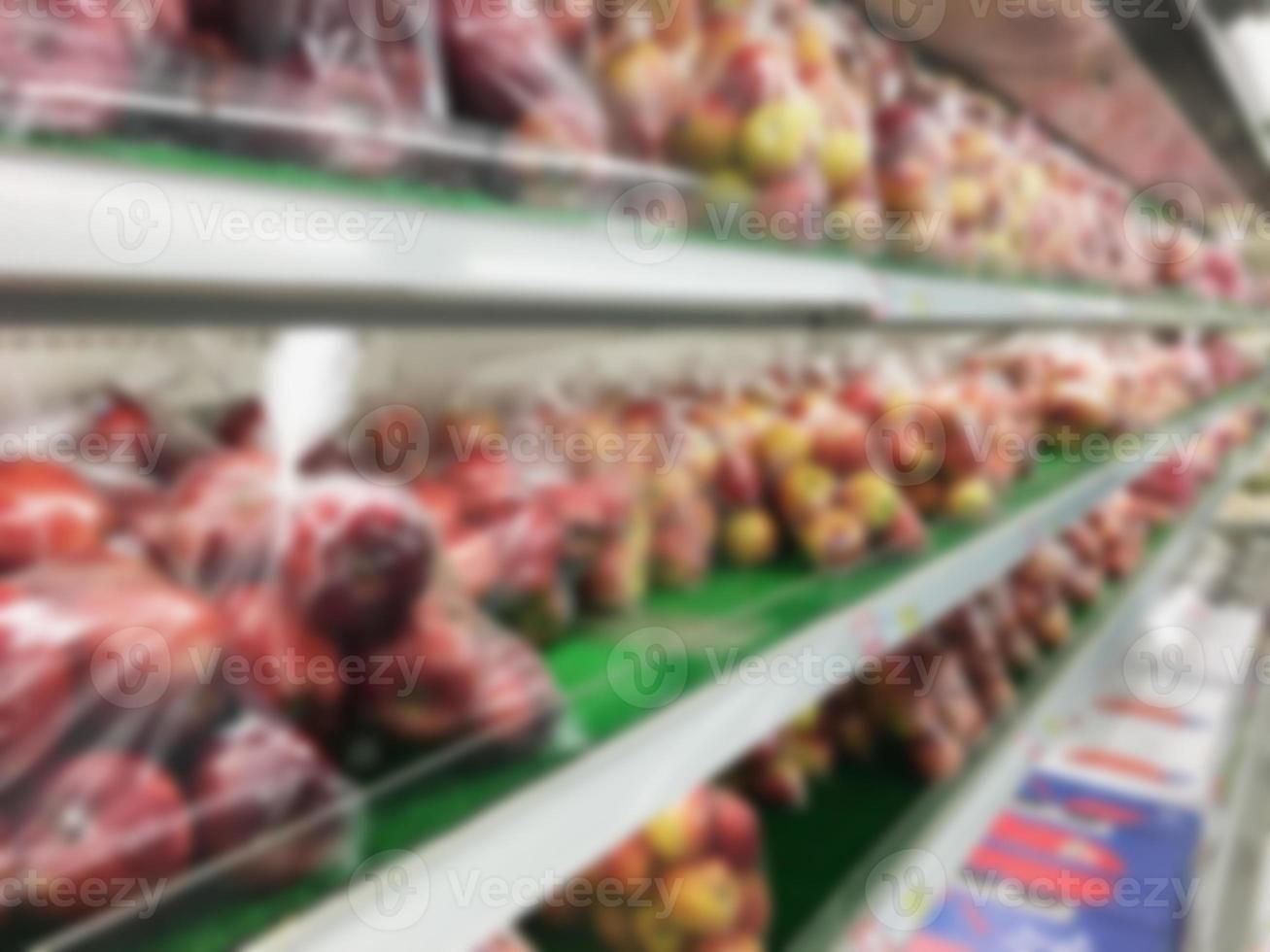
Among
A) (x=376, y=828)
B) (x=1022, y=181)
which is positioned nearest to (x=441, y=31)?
(x=376, y=828)

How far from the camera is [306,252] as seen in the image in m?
0.54

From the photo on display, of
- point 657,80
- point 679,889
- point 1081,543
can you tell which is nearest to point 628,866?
point 679,889

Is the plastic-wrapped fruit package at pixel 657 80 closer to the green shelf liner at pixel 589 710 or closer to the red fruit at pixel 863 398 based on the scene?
the green shelf liner at pixel 589 710

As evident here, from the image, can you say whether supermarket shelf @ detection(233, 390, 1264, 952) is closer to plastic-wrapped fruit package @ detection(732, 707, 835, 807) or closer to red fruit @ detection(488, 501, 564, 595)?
red fruit @ detection(488, 501, 564, 595)

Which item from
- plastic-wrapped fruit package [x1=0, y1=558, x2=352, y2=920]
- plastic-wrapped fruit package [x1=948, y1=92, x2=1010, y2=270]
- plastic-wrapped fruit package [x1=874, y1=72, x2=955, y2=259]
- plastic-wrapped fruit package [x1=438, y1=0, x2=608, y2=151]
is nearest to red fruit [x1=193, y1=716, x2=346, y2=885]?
plastic-wrapped fruit package [x1=0, y1=558, x2=352, y2=920]

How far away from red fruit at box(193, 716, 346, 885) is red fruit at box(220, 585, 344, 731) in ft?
0.13

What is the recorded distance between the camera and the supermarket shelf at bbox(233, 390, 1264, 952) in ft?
1.94

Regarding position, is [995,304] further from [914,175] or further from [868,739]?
[868,739]

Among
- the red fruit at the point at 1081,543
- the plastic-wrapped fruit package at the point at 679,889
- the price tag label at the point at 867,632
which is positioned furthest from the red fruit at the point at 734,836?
the red fruit at the point at 1081,543

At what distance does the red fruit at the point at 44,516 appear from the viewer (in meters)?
0.59

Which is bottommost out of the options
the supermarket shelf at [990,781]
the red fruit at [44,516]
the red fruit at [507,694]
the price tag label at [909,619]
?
the supermarket shelf at [990,781]

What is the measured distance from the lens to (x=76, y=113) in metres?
0.48

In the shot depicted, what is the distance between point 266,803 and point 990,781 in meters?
1.27

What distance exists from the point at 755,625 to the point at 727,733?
18 centimetres
